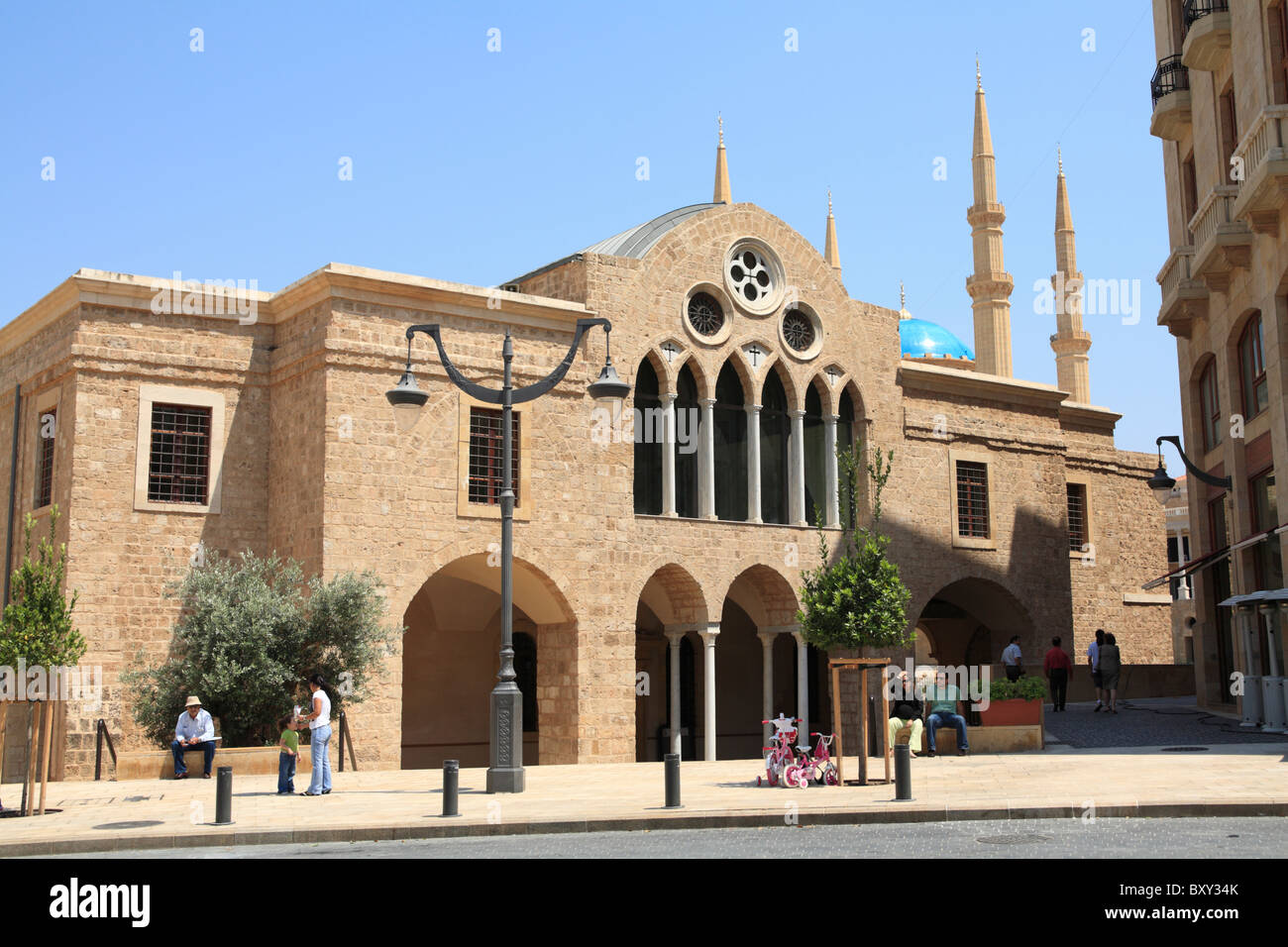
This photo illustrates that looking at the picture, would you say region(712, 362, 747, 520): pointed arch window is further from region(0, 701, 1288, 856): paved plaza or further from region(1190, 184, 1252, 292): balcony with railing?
region(1190, 184, 1252, 292): balcony with railing

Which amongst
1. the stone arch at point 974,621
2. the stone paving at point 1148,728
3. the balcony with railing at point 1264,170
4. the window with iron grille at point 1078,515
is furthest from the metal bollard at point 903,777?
the window with iron grille at point 1078,515

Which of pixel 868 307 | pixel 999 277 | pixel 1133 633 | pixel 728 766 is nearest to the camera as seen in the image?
pixel 728 766

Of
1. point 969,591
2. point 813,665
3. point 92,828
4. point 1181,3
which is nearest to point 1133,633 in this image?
point 969,591

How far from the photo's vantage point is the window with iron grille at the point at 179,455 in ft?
74.1

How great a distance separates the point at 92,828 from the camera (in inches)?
518

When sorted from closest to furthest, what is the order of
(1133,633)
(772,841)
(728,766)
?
1. (772,841)
2. (728,766)
3. (1133,633)

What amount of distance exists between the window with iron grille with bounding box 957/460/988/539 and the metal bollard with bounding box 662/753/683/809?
Answer: 60.2ft

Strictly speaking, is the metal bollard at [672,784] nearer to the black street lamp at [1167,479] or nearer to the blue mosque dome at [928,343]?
the black street lamp at [1167,479]

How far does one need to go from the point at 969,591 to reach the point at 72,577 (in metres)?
21.1

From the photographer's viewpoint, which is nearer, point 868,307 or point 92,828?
point 92,828

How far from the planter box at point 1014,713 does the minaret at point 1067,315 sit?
31.9 m

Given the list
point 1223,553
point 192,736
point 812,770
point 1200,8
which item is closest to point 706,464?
point 1223,553

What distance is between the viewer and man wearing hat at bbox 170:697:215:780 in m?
18.6
